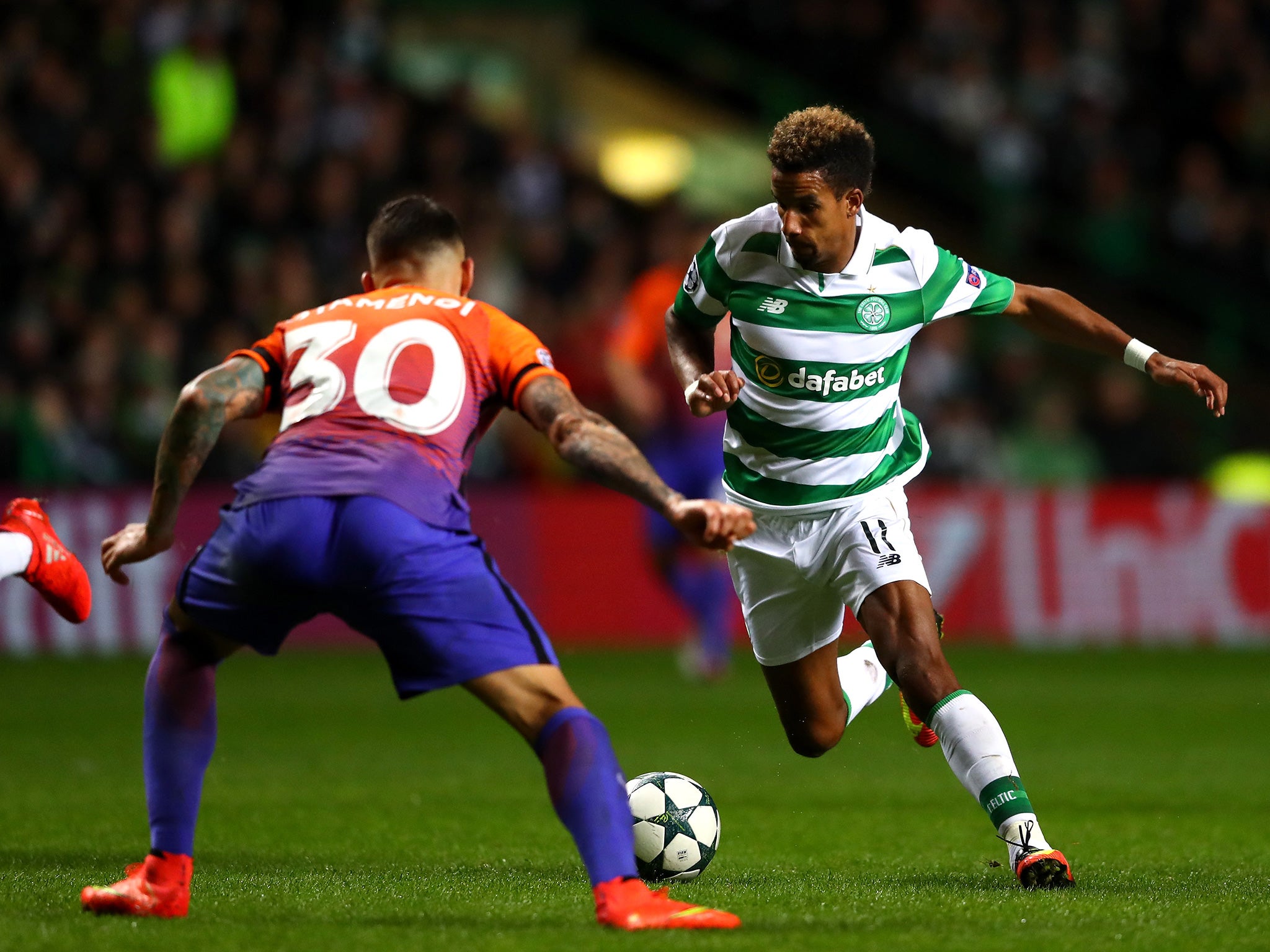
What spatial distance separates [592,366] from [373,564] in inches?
416

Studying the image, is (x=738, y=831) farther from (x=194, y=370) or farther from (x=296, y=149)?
(x=296, y=149)

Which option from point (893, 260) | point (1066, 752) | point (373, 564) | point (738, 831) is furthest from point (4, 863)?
point (1066, 752)

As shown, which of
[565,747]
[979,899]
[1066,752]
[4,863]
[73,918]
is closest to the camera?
[565,747]

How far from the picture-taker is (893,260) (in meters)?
5.92

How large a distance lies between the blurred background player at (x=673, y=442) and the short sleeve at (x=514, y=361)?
635 cm

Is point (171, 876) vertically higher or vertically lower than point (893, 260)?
lower

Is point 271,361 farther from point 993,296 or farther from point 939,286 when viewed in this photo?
point 993,296

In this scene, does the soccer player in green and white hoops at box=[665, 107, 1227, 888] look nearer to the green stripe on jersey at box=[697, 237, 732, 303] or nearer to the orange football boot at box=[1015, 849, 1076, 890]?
the green stripe on jersey at box=[697, 237, 732, 303]

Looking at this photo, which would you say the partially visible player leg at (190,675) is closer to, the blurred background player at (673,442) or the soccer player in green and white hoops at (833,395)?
the soccer player in green and white hoops at (833,395)

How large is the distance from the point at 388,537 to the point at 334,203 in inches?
474

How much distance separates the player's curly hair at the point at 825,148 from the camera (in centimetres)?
555

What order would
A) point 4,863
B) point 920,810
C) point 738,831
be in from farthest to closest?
point 920,810
point 738,831
point 4,863

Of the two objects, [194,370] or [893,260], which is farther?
[194,370]

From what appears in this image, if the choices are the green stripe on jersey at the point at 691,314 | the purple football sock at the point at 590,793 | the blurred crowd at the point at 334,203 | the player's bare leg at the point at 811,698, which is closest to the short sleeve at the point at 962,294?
the green stripe on jersey at the point at 691,314
